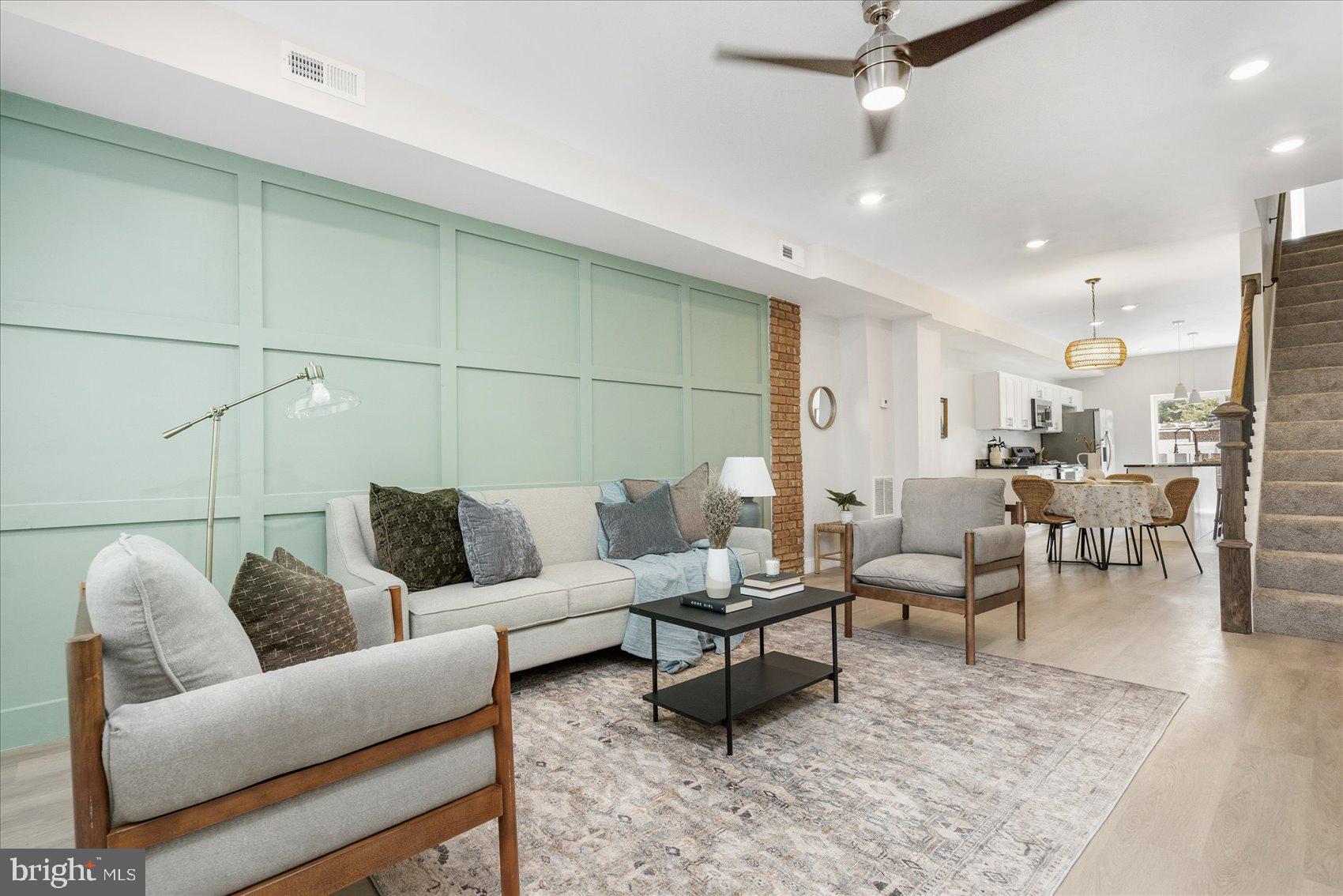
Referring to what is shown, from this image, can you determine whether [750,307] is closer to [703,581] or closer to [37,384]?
[703,581]

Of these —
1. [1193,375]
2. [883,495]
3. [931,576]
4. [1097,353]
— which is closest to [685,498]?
[931,576]

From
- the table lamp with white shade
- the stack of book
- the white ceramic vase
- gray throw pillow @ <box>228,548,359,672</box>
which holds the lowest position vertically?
the stack of book

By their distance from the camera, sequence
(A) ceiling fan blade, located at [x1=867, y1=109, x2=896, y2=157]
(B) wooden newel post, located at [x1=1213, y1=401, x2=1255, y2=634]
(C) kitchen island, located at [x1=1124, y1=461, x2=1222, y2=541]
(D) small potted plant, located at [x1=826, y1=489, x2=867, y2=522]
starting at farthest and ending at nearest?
(C) kitchen island, located at [x1=1124, y1=461, x2=1222, y2=541] < (D) small potted plant, located at [x1=826, y1=489, x2=867, y2=522] < (B) wooden newel post, located at [x1=1213, y1=401, x2=1255, y2=634] < (A) ceiling fan blade, located at [x1=867, y1=109, x2=896, y2=157]

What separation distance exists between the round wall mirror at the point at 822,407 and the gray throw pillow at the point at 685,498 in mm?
2378

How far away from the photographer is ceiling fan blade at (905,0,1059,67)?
6.81 ft

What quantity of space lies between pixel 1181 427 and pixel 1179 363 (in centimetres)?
111

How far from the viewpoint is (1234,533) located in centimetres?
400

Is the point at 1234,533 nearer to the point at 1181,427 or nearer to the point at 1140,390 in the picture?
the point at 1140,390

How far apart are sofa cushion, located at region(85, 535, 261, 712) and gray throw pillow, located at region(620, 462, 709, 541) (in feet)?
9.83

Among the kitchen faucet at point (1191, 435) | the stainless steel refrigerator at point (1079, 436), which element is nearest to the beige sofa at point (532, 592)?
the stainless steel refrigerator at point (1079, 436)

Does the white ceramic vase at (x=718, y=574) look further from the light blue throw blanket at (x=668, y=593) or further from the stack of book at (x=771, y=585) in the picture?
the light blue throw blanket at (x=668, y=593)

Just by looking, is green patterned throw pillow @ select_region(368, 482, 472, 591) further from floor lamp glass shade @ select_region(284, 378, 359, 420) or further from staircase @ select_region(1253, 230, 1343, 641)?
staircase @ select_region(1253, 230, 1343, 641)

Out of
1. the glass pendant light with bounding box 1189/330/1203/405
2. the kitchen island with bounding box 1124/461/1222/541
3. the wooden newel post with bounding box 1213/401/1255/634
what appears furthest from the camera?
the glass pendant light with bounding box 1189/330/1203/405

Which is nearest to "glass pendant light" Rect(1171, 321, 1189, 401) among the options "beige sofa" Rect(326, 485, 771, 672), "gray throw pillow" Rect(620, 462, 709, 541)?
"gray throw pillow" Rect(620, 462, 709, 541)
